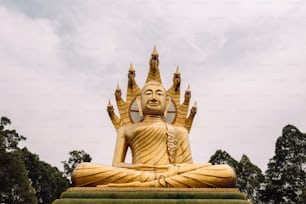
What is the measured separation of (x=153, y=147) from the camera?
993cm

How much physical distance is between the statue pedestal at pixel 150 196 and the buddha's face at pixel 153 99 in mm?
2828

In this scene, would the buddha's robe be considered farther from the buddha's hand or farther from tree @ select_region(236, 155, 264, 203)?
tree @ select_region(236, 155, 264, 203)

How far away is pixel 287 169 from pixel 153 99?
987 centimetres

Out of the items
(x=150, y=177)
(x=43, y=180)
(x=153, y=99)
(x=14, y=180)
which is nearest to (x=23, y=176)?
(x=14, y=180)

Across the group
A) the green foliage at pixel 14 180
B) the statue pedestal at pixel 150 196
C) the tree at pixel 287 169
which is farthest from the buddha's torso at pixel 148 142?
the tree at pixel 287 169

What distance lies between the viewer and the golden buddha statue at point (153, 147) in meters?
8.30

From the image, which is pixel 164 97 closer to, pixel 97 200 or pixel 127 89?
pixel 127 89

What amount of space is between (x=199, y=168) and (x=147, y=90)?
260 cm

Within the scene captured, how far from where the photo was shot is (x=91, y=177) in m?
8.31

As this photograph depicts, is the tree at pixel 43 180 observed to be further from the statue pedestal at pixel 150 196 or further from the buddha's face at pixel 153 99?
the statue pedestal at pixel 150 196

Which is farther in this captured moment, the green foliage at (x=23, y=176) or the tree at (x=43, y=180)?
the tree at (x=43, y=180)

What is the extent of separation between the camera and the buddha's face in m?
10.4

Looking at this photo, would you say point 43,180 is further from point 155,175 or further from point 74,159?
point 155,175

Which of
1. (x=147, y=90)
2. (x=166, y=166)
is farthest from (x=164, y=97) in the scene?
(x=166, y=166)
